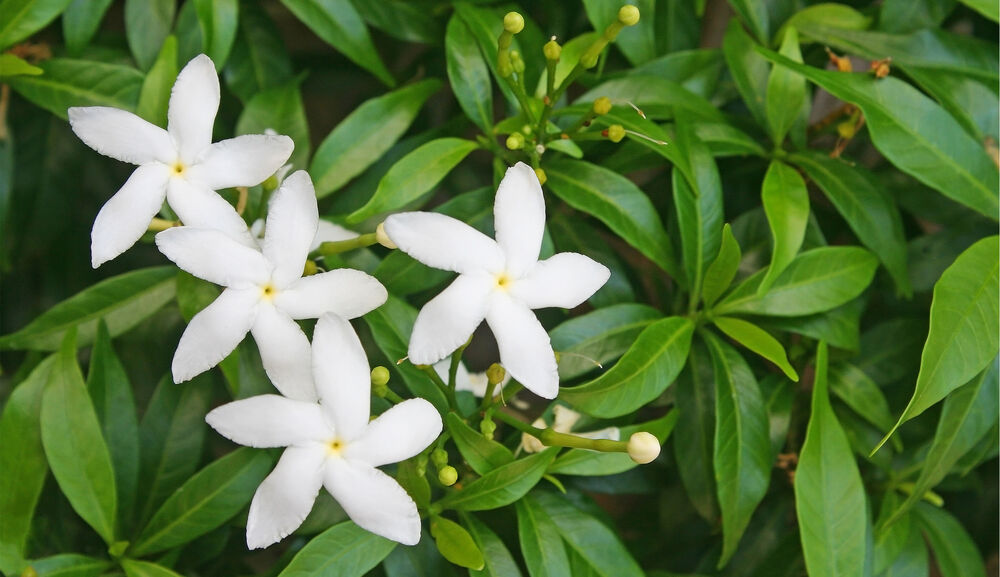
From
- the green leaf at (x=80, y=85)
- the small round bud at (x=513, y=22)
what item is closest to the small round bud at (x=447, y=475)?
the small round bud at (x=513, y=22)

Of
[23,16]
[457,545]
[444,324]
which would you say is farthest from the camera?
[23,16]

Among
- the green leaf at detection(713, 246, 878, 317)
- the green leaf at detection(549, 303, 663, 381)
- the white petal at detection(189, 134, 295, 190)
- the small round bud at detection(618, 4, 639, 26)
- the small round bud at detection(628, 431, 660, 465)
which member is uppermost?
the small round bud at detection(618, 4, 639, 26)

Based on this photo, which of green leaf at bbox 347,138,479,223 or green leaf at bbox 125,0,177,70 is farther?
green leaf at bbox 125,0,177,70

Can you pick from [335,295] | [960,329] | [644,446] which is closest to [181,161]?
[335,295]

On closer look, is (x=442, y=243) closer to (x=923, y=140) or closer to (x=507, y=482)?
(x=507, y=482)

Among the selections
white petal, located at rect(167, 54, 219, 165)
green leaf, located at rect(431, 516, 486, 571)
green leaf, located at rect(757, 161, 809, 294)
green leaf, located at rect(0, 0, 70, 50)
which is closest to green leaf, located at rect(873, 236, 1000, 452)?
green leaf, located at rect(757, 161, 809, 294)

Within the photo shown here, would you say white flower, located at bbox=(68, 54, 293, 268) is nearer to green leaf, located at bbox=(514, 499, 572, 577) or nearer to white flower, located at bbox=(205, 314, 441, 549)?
white flower, located at bbox=(205, 314, 441, 549)
